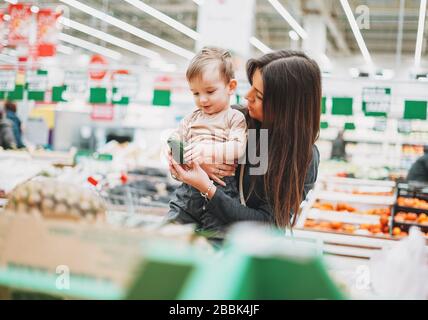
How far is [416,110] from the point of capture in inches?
201

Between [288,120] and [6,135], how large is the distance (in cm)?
607

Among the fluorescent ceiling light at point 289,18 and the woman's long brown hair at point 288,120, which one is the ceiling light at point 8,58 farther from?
the woman's long brown hair at point 288,120

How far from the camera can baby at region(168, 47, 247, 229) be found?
1.62 metres

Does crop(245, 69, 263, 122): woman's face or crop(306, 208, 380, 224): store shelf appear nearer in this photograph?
crop(245, 69, 263, 122): woman's face

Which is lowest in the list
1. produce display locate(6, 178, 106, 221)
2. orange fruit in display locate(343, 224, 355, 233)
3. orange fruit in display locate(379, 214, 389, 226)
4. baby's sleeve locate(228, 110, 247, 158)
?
orange fruit in display locate(343, 224, 355, 233)

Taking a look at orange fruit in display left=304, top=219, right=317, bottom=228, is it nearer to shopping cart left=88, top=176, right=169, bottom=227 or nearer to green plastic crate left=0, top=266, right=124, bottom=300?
shopping cart left=88, top=176, right=169, bottom=227

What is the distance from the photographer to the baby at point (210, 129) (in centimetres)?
162

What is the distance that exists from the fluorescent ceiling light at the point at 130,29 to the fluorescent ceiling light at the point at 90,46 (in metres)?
1.21

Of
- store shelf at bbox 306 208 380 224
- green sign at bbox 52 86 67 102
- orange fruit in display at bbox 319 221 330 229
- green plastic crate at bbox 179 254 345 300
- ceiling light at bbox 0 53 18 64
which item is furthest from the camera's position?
ceiling light at bbox 0 53 18 64

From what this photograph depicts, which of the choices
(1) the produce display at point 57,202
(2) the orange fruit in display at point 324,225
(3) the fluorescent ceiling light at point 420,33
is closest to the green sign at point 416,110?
(2) the orange fruit in display at point 324,225

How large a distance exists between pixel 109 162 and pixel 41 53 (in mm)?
1535

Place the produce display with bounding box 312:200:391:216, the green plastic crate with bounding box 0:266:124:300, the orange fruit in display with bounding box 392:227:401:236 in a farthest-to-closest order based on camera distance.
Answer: the produce display with bounding box 312:200:391:216, the orange fruit in display with bounding box 392:227:401:236, the green plastic crate with bounding box 0:266:124:300

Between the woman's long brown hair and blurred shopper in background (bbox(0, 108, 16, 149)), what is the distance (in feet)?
19.1

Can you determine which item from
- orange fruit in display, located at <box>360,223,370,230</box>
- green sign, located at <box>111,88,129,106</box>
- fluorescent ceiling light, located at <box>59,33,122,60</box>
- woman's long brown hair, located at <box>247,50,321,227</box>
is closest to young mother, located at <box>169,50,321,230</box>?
woman's long brown hair, located at <box>247,50,321,227</box>
